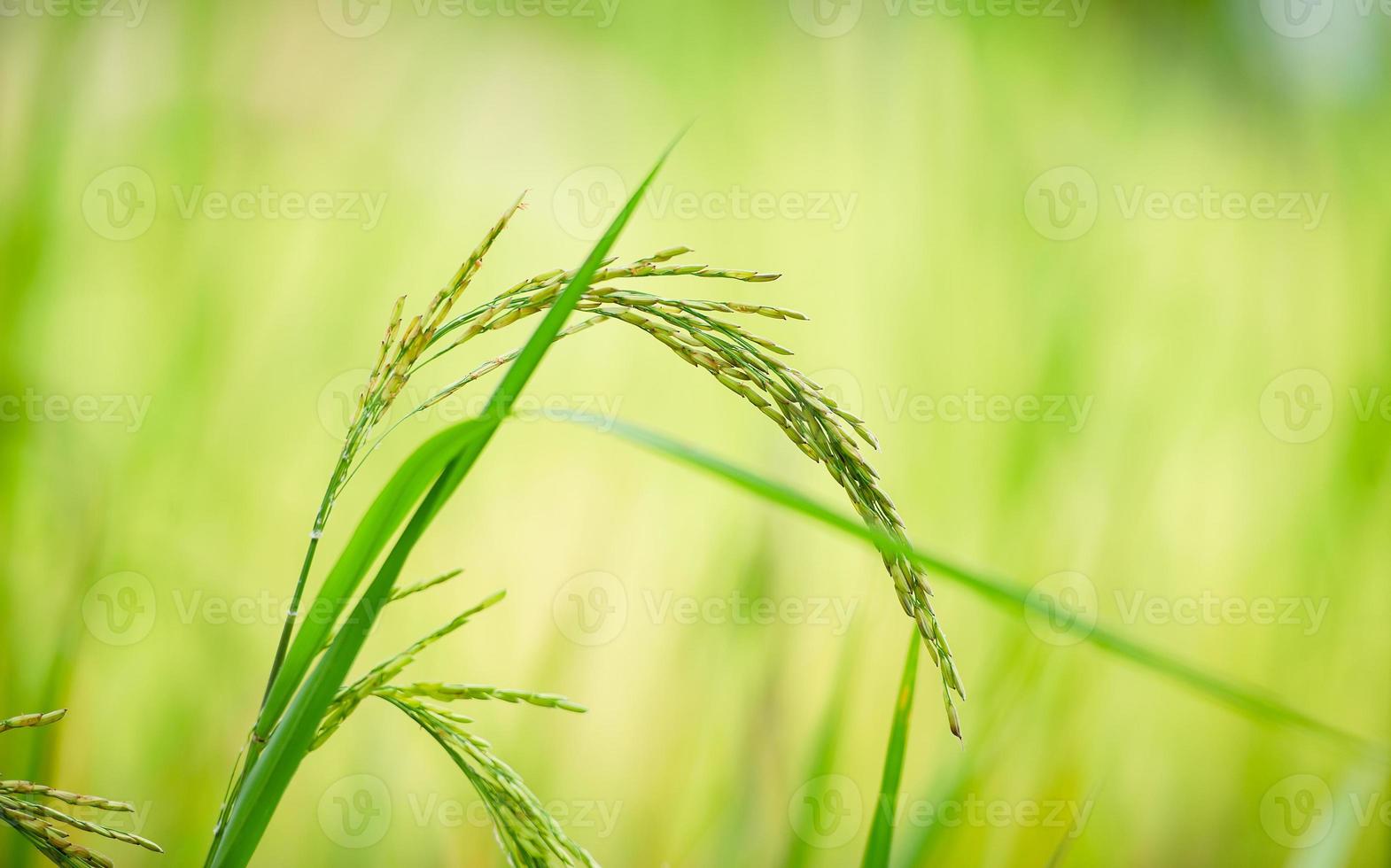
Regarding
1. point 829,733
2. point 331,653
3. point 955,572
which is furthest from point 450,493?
point 829,733

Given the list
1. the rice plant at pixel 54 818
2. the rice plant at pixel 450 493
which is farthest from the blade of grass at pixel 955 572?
the rice plant at pixel 54 818

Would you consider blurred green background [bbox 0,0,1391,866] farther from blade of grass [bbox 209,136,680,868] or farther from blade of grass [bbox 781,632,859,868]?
blade of grass [bbox 209,136,680,868]

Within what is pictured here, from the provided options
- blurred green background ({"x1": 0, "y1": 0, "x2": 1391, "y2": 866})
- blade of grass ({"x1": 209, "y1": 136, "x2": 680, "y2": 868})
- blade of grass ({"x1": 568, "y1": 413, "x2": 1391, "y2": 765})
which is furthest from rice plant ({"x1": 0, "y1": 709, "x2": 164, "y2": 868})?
blurred green background ({"x1": 0, "y1": 0, "x2": 1391, "y2": 866})

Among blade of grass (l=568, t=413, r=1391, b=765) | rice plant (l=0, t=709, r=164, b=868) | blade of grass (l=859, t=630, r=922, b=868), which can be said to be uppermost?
blade of grass (l=568, t=413, r=1391, b=765)

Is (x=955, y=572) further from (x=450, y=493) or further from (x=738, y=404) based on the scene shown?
(x=738, y=404)

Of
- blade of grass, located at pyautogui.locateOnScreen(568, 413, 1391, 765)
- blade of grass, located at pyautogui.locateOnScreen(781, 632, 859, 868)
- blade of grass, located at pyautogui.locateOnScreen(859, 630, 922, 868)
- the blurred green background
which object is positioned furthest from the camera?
the blurred green background

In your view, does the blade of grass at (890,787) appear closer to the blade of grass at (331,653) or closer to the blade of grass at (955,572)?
the blade of grass at (955,572)
